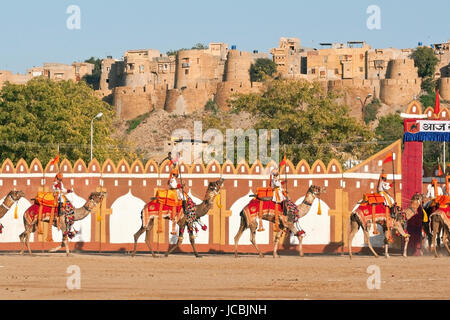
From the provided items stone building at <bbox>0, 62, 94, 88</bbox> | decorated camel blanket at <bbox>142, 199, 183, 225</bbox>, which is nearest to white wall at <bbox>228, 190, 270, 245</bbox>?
decorated camel blanket at <bbox>142, 199, 183, 225</bbox>

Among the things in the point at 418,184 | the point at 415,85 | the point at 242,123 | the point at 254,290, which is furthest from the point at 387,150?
the point at 415,85

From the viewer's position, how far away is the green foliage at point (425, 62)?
140500 millimetres

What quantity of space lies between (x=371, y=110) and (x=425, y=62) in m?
17.2

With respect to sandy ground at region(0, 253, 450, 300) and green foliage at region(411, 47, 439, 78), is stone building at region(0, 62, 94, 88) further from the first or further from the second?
sandy ground at region(0, 253, 450, 300)

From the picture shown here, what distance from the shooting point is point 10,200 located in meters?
30.9

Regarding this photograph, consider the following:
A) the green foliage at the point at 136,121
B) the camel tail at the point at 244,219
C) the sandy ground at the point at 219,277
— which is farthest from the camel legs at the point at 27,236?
the green foliage at the point at 136,121

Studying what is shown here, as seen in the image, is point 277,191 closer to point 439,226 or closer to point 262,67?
point 439,226

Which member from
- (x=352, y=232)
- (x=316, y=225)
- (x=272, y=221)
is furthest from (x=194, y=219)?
(x=352, y=232)

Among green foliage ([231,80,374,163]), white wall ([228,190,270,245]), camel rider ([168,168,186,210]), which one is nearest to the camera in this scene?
camel rider ([168,168,186,210])

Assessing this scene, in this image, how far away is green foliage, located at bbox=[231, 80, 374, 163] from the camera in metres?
56.9

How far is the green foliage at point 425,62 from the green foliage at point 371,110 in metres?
13.3

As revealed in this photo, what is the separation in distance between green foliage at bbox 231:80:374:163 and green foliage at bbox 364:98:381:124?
2543 inches

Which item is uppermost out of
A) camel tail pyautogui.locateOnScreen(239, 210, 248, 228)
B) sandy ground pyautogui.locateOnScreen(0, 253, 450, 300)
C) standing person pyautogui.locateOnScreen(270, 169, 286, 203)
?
standing person pyautogui.locateOnScreen(270, 169, 286, 203)

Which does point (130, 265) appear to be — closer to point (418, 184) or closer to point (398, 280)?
point (398, 280)
